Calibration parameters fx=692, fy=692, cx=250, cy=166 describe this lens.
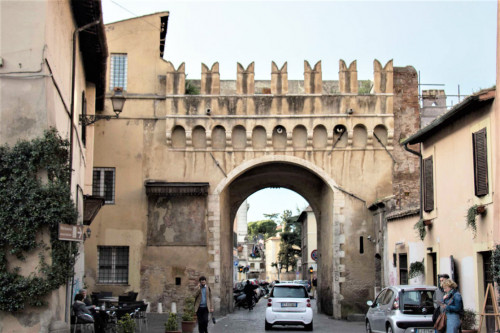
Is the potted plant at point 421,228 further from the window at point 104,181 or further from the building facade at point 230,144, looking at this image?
the window at point 104,181

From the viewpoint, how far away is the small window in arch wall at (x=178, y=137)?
2725 centimetres

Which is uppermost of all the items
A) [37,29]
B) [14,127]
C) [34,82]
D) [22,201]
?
[37,29]

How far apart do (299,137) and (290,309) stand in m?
8.52

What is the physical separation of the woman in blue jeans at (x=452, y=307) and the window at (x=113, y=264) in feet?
54.0

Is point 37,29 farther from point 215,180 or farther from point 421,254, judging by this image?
point 215,180

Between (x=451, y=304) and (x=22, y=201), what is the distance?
7.61m

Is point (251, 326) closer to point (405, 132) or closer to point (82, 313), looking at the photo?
point (82, 313)

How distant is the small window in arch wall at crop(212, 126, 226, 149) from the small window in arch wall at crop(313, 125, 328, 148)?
142 inches

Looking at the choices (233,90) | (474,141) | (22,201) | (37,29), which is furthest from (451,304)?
(233,90)

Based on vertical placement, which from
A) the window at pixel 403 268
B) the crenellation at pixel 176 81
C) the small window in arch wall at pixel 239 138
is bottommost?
the window at pixel 403 268

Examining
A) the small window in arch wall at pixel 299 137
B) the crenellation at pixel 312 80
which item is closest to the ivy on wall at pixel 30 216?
the small window in arch wall at pixel 299 137

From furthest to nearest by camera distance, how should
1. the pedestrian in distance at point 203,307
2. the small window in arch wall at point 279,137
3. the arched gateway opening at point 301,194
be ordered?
1. the small window in arch wall at point 279,137
2. the arched gateway opening at point 301,194
3. the pedestrian in distance at point 203,307

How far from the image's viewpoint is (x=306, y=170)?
29016 millimetres

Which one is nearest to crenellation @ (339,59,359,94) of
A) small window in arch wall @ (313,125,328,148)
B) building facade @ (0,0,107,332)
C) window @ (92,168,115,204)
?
small window in arch wall @ (313,125,328,148)
